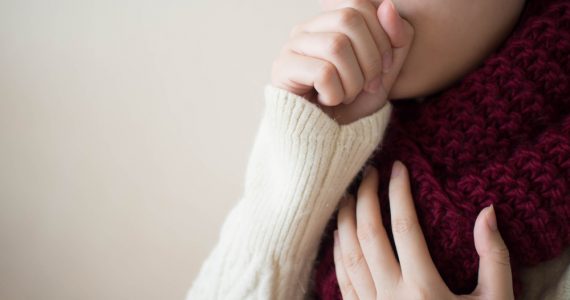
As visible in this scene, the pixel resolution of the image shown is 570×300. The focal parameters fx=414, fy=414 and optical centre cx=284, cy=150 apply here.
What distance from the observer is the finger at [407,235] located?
1.68 feet

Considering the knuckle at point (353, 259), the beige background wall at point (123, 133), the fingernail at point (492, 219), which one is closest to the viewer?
the fingernail at point (492, 219)

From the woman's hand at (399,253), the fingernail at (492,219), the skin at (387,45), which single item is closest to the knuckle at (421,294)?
the woman's hand at (399,253)

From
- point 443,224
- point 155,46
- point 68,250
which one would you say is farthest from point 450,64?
point 68,250

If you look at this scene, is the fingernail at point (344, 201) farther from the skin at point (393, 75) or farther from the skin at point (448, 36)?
the skin at point (448, 36)

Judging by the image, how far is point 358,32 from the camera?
0.50 meters

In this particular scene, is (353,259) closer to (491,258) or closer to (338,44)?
(491,258)

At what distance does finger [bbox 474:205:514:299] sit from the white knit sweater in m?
0.17

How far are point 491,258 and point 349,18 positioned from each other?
1.08 ft

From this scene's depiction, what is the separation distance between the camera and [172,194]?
39.8 inches

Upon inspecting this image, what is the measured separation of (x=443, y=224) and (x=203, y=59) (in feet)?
2.03

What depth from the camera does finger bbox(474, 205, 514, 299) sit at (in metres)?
0.48

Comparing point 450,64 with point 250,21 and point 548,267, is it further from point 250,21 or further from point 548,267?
point 250,21

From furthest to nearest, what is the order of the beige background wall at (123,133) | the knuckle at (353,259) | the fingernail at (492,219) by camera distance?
the beige background wall at (123,133), the knuckle at (353,259), the fingernail at (492,219)

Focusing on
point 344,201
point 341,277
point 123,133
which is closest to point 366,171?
point 344,201
